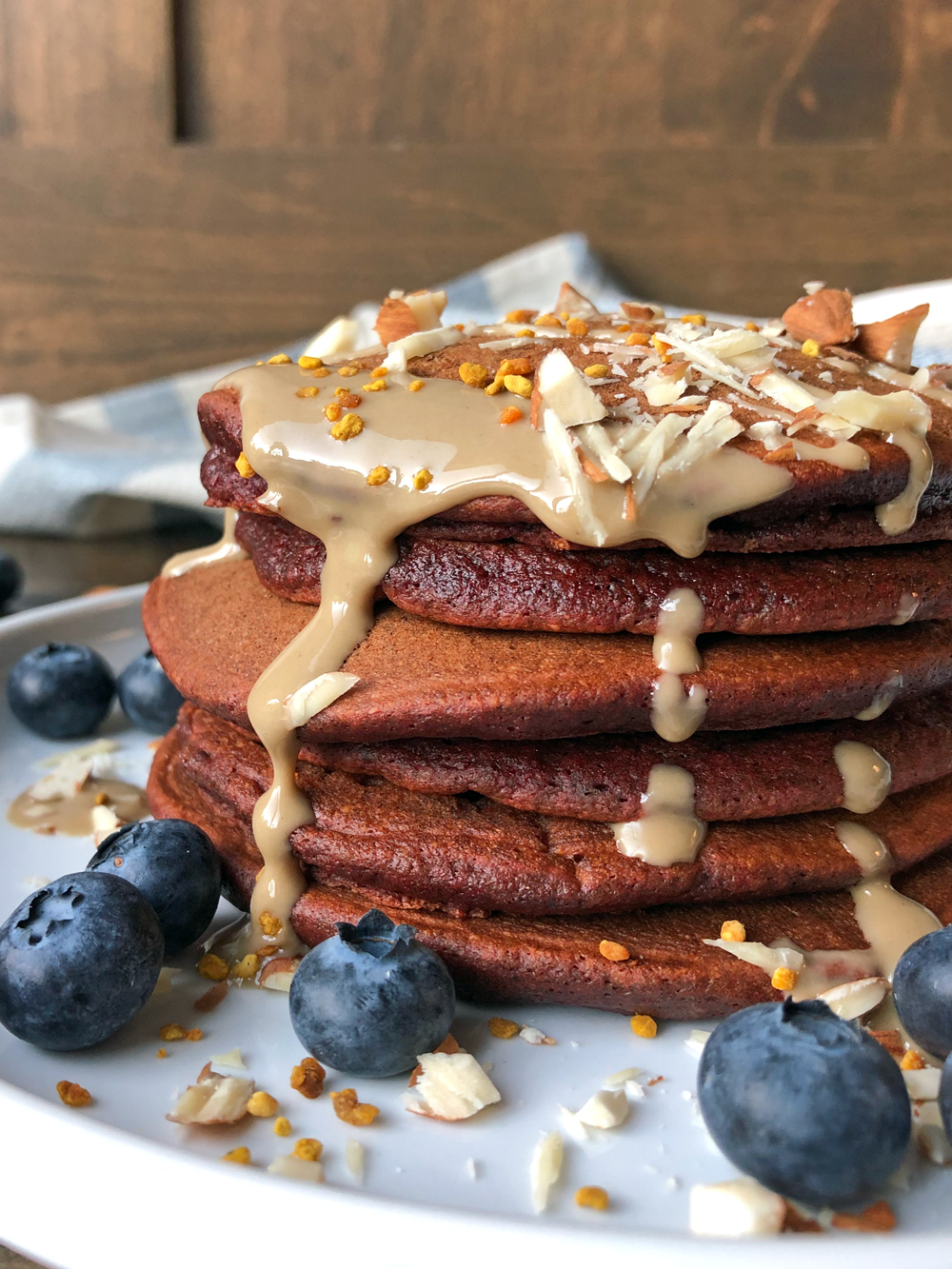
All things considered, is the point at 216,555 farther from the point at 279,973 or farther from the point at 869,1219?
the point at 869,1219

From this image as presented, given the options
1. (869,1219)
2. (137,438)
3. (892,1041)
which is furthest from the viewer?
(137,438)

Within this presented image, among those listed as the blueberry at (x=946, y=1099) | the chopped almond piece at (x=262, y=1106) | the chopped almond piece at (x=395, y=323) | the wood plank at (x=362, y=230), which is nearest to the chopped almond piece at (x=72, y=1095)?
the chopped almond piece at (x=262, y=1106)

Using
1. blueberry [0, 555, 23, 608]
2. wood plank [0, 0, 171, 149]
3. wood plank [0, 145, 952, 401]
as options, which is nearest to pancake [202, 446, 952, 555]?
blueberry [0, 555, 23, 608]

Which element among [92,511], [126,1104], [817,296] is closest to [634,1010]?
[126,1104]

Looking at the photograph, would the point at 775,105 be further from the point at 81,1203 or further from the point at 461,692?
the point at 81,1203

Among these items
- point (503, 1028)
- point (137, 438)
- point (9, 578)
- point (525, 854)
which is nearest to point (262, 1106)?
point (503, 1028)
